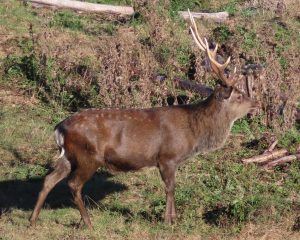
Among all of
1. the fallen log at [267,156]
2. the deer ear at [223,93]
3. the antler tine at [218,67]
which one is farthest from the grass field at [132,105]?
the antler tine at [218,67]

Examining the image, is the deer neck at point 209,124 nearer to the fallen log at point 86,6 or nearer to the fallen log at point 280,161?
the fallen log at point 280,161

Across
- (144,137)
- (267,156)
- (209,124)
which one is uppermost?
(209,124)

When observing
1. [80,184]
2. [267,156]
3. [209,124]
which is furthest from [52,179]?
[267,156]

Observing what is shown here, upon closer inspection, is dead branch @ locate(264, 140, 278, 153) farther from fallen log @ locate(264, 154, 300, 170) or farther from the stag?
the stag

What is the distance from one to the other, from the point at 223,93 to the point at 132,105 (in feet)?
10.8

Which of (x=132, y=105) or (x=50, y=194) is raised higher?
(x=132, y=105)

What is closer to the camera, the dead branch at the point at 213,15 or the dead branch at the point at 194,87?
→ the dead branch at the point at 194,87

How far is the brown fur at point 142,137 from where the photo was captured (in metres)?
8.97

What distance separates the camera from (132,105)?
12.6 metres

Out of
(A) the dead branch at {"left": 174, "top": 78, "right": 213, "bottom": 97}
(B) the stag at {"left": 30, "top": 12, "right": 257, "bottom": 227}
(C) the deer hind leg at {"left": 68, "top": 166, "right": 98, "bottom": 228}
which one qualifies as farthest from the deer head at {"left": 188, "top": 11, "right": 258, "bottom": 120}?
(A) the dead branch at {"left": 174, "top": 78, "right": 213, "bottom": 97}

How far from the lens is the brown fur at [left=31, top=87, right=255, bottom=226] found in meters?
8.97

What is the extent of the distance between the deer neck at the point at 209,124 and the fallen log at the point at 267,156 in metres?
2.02

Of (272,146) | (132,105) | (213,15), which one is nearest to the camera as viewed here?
(272,146)

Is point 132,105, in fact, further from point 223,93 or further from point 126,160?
point 126,160
